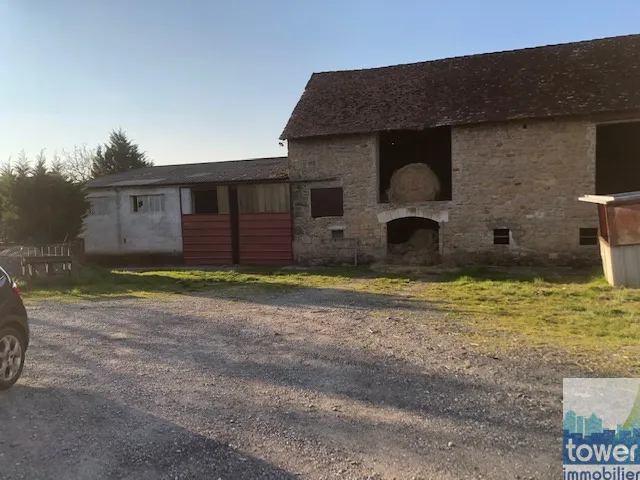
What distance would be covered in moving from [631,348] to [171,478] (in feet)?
18.3

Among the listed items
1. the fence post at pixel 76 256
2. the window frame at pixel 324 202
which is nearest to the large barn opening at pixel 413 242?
the window frame at pixel 324 202

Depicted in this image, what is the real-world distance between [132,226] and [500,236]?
15983 mm

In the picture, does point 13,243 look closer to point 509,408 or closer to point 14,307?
point 14,307

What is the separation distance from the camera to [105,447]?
3531 millimetres

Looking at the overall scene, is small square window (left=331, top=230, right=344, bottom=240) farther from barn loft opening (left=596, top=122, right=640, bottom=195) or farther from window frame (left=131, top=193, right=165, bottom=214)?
barn loft opening (left=596, top=122, right=640, bottom=195)

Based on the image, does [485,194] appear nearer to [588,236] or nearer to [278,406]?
[588,236]

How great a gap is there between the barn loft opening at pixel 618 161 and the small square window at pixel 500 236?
556 centimetres

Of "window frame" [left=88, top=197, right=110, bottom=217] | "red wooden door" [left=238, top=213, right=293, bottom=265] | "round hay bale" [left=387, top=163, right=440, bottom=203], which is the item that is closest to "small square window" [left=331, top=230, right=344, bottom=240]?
"red wooden door" [left=238, top=213, right=293, bottom=265]

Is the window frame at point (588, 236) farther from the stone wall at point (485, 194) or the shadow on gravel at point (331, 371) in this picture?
the shadow on gravel at point (331, 371)

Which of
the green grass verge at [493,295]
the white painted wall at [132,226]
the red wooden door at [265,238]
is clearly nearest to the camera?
the green grass verge at [493,295]

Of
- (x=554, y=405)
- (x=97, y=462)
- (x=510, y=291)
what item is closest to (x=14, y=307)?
(x=97, y=462)

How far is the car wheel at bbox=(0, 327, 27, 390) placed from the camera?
4719 mm

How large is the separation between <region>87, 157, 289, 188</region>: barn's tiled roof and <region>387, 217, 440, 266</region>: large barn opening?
5.15 metres

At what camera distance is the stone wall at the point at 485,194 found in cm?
1530
